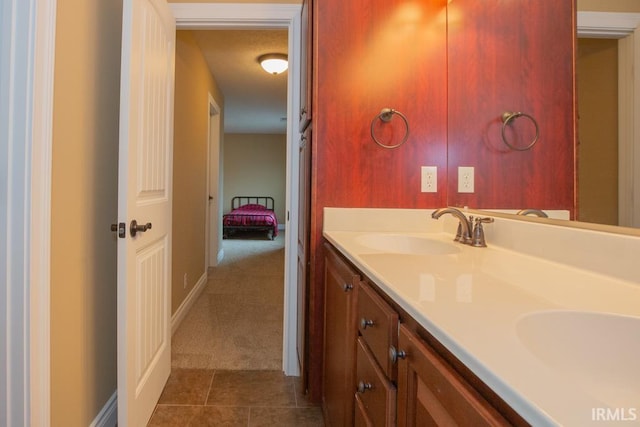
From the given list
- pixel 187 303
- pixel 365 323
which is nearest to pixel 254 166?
pixel 187 303

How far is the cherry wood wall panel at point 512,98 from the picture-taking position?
3.53 feet

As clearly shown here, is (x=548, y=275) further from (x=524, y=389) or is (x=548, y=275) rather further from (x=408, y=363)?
(x=524, y=389)

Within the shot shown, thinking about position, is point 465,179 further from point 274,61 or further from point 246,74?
point 246,74

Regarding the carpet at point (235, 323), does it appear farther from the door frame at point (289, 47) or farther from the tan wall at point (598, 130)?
the tan wall at point (598, 130)

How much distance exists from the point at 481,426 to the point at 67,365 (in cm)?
135

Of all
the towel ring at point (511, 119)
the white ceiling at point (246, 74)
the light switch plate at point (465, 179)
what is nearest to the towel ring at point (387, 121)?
the light switch plate at point (465, 179)

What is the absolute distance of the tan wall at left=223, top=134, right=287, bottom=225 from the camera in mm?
8953

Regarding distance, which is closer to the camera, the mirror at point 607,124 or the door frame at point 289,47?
the mirror at point 607,124

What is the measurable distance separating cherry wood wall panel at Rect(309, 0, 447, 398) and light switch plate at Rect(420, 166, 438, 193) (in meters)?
0.02

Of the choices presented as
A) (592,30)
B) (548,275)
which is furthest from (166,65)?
(548,275)

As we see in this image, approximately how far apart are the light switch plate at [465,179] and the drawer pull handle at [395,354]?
3.58 feet

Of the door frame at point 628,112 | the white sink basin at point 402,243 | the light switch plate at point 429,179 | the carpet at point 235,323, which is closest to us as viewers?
the door frame at point 628,112

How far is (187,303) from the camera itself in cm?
299

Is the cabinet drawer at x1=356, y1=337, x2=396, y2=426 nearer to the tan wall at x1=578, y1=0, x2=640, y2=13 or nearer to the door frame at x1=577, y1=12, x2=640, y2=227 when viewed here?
the door frame at x1=577, y1=12, x2=640, y2=227
